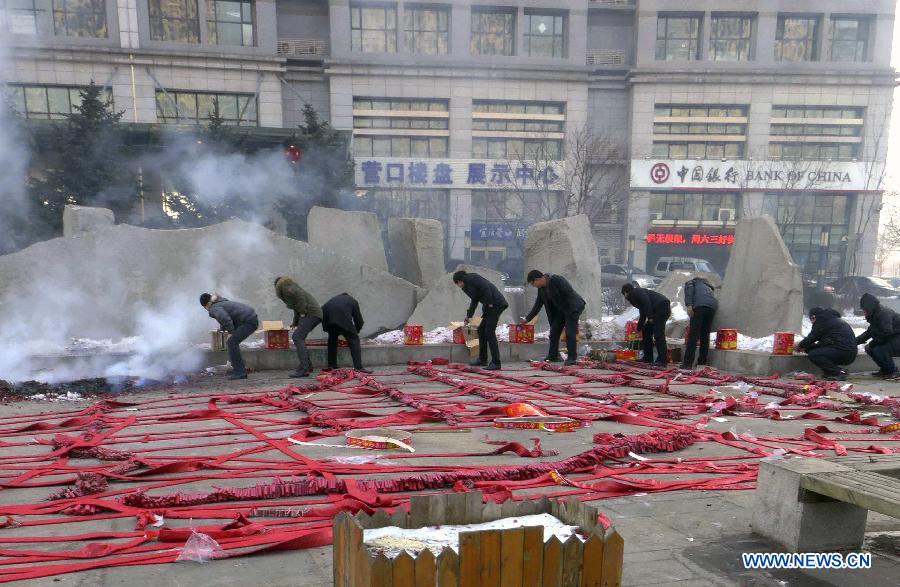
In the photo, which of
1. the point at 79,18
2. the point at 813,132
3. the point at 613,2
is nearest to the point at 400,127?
the point at 613,2

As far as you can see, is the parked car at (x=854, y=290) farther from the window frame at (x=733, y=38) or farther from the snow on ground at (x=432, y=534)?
the snow on ground at (x=432, y=534)

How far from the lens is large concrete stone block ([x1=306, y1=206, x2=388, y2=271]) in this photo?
1296 centimetres

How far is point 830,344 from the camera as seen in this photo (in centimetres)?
867

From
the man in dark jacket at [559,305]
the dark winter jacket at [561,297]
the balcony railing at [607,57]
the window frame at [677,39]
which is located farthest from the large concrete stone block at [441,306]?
the window frame at [677,39]

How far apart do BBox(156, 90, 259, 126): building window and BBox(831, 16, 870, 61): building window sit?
101 feet

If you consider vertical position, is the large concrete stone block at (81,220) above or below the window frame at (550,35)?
below

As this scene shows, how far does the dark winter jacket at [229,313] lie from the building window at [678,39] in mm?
31428

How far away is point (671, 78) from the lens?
108ft

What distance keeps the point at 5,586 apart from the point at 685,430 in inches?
187

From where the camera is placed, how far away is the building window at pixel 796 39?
33.7 meters

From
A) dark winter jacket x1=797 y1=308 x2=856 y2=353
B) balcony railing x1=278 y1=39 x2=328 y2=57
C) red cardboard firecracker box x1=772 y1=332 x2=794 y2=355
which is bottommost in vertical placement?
red cardboard firecracker box x1=772 y1=332 x2=794 y2=355

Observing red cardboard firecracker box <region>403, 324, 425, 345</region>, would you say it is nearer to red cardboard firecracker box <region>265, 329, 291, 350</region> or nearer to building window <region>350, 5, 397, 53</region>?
red cardboard firecracker box <region>265, 329, 291, 350</region>

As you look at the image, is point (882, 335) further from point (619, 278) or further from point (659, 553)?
point (619, 278)

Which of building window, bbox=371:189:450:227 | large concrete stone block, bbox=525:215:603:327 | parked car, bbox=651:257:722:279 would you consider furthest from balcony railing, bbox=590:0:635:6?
large concrete stone block, bbox=525:215:603:327
